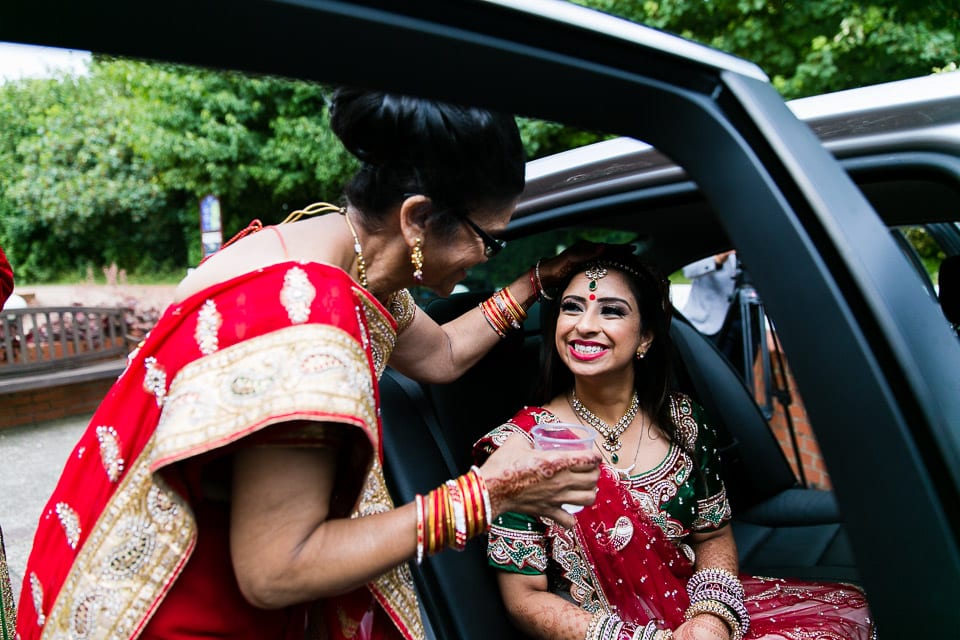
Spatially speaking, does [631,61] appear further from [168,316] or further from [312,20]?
[168,316]

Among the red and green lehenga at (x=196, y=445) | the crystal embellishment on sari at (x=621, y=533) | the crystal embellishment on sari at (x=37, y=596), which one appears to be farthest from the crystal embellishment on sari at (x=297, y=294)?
the crystal embellishment on sari at (x=621, y=533)

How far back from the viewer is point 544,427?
1.27 metres

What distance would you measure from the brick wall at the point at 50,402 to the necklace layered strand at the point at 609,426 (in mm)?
4977

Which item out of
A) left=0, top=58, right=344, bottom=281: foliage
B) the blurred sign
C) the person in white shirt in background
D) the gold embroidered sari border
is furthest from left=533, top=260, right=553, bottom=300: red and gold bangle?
left=0, top=58, right=344, bottom=281: foliage

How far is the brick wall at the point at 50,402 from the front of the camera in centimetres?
561

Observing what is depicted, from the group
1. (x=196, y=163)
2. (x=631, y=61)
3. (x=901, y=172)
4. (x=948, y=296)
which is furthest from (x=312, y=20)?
(x=196, y=163)

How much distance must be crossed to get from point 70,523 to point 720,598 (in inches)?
52.7

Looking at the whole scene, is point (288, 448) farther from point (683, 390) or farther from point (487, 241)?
point (683, 390)

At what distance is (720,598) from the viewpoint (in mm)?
1705

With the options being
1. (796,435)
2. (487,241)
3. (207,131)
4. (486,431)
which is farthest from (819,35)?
(207,131)

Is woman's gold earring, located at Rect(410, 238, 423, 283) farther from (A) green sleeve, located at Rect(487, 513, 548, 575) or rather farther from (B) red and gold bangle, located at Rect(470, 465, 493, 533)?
(A) green sleeve, located at Rect(487, 513, 548, 575)

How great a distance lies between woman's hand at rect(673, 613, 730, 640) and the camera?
1.62 metres

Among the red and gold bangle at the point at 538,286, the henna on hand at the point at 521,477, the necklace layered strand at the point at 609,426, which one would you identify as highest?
the red and gold bangle at the point at 538,286

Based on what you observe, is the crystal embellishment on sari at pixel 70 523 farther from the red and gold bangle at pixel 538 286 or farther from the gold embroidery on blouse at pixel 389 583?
the red and gold bangle at pixel 538 286
